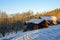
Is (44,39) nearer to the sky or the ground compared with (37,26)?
nearer to the sky

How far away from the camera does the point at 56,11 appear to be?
47438 mm

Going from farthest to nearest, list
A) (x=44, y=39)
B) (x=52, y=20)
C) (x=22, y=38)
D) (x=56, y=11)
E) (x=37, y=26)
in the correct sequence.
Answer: (x=56, y=11) → (x=52, y=20) → (x=37, y=26) → (x=22, y=38) → (x=44, y=39)

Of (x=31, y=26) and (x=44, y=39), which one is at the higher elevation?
(x=44, y=39)

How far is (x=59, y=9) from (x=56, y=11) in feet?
6.65

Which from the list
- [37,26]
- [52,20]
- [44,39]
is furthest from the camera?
[52,20]

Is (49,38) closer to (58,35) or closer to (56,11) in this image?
(58,35)

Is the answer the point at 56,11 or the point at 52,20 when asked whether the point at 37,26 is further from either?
the point at 56,11

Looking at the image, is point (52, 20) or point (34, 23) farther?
point (52, 20)

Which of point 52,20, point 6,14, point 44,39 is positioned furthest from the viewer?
point 6,14

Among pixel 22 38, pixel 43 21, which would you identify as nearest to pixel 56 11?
pixel 43 21

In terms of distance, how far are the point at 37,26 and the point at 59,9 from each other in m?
29.2

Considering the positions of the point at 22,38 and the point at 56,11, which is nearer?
the point at 22,38

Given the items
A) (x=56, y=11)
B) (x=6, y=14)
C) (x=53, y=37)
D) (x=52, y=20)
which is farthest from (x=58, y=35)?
(x=6, y=14)

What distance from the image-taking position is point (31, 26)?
21.7 meters
